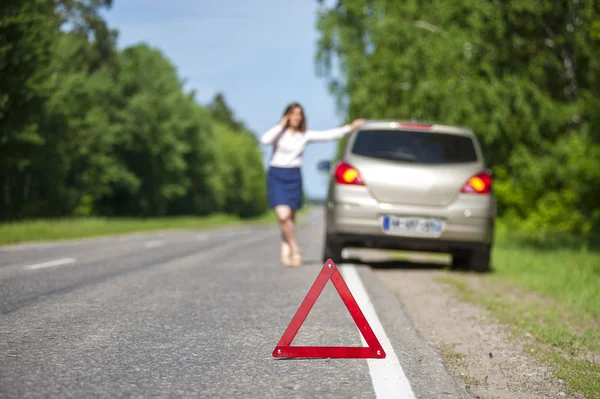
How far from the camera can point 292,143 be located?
1002 centimetres

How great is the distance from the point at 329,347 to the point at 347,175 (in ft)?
16.6

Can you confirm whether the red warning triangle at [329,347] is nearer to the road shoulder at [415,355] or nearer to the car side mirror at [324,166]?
the road shoulder at [415,355]

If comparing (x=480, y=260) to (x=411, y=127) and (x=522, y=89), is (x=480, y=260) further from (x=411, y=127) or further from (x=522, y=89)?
(x=522, y=89)

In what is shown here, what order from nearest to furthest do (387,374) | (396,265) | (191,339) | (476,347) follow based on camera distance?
(387,374) < (191,339) < (476,347) < (396,265)

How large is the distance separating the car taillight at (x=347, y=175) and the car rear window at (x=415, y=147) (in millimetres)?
272

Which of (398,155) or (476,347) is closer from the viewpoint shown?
(476,347)

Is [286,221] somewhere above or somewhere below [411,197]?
below

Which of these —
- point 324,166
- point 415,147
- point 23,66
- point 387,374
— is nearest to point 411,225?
point 415,147

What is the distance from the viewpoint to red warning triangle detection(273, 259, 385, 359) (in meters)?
4.72

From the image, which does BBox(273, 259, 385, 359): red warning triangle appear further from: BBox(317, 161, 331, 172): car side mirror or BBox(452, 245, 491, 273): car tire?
BBox(317, 161, 331, 172): car side mirror

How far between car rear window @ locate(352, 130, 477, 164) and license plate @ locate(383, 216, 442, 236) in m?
0.72

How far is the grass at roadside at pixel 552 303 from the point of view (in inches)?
201

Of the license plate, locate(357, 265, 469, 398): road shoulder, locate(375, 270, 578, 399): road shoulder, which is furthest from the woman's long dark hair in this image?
locate(357, 265, 469, 398): road shoulder

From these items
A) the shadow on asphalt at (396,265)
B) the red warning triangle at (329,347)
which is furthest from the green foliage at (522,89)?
the red warning triangle at (329,347)
